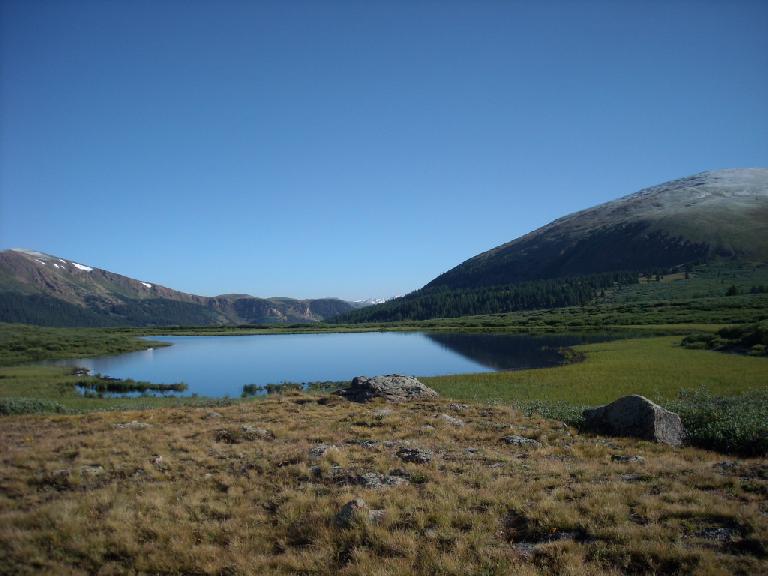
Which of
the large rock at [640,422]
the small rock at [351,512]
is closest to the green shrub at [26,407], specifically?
the small rock at [351,512]

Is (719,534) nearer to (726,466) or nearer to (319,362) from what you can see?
(726,466)

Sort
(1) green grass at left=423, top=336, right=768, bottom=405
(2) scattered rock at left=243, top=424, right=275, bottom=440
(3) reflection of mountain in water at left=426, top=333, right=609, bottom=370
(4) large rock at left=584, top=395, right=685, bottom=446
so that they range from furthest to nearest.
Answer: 1. (3) reflection of mountain in water at left=426, top=333, right=609, bottom=370
2. (1) green grass at left=423, top=336, right=768, bottom=405
3. (2) scattered rock at left=243, top=424, right=275, bottom=440
4. (4) large rock at left=584, top=395, right=685, bottom=446

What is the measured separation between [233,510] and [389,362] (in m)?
77.1

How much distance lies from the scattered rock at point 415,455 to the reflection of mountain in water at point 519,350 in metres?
54.7

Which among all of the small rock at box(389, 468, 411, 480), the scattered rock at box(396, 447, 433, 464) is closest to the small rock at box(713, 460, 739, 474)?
the scattered rock at box(396, 447, 433, 464)

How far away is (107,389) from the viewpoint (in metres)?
61.5

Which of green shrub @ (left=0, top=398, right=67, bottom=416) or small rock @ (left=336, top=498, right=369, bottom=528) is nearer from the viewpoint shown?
small rock @ (left=336, top=498, right=369, bottom=528)

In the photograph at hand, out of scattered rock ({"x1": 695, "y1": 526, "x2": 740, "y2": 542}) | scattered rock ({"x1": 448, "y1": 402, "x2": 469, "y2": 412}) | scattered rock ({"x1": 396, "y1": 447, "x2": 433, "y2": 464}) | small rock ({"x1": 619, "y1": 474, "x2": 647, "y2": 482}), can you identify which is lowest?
scattered rock ({"x1": 448, "y1": 402, "x2": 469, "y2": 412})

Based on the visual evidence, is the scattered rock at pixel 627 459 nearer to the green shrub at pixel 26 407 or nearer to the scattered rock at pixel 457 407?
the scattered rock at pixel 457 407

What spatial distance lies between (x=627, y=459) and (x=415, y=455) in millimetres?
7584

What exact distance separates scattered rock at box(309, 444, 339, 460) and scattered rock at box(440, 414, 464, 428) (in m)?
7.82

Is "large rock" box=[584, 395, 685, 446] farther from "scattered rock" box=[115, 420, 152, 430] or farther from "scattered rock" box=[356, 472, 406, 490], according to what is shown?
"scattered rock" box=[115, 420, 152, 430]

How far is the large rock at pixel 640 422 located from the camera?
20.3 metres

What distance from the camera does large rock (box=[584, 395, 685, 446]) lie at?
20.3 meters
